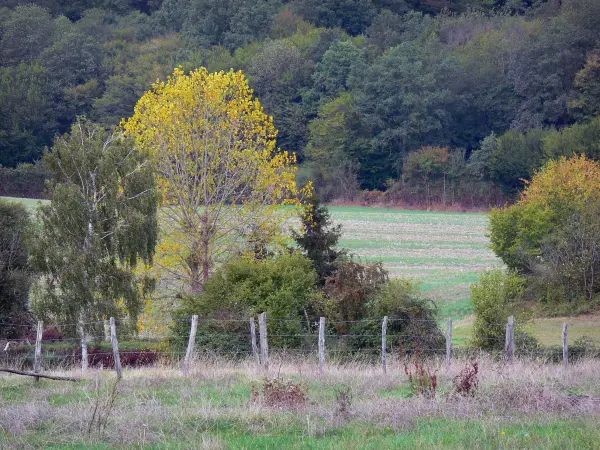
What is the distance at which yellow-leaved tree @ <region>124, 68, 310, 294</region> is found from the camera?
2998 centimetres

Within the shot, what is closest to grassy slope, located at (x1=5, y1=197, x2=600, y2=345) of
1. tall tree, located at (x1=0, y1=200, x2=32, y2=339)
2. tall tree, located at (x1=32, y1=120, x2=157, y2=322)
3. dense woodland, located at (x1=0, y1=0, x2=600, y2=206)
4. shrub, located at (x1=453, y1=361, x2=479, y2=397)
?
dense woodland, located at (x1=0, y1=0, x2=600, y2=206)

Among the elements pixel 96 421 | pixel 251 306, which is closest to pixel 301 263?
pixel 251 306

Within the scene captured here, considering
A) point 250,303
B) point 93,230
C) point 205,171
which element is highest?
point 205,171

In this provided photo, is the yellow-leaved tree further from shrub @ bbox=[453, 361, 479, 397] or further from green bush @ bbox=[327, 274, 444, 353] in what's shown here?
shrub @ bbox=[453, 361, 479, 397]

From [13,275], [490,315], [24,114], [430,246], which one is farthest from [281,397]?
[24,114]

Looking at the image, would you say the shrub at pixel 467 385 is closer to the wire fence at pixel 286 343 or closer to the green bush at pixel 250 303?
the wire fence at pixel 286 343

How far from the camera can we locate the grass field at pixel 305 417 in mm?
10312

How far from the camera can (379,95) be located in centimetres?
9912

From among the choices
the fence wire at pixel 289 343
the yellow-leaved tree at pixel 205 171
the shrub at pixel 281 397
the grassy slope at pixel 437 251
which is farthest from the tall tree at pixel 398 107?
the shrub at pixel 281 397

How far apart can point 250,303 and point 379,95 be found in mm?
77382

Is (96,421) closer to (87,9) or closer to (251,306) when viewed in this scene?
(251,306)

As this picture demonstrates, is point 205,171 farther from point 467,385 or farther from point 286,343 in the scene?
point 467,385

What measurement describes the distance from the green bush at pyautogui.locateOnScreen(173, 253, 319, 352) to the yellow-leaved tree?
4.47m

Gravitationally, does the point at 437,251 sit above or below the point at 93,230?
below
